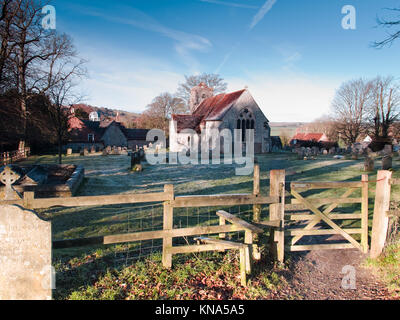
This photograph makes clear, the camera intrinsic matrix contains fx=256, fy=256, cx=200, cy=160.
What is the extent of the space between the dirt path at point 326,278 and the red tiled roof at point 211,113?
96.8 ft

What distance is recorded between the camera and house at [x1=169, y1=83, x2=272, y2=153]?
34.4 meters

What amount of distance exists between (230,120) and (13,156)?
80.2ft

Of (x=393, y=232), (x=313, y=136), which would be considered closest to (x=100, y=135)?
(x=313, y=136)

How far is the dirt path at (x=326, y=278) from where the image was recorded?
404cm

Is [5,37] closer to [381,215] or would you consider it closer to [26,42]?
[26,42]

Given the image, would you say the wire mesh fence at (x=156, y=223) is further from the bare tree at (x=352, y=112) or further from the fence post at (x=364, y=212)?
the bare tree at (x=352, y=112)

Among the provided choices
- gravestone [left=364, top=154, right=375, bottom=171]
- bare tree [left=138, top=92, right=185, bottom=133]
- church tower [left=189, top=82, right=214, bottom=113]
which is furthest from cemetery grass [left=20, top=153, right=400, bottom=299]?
bare tree [left=138, top=92, right=185, bottom=133]

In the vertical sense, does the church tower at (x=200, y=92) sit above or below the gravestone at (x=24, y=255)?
above

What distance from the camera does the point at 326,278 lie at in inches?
179

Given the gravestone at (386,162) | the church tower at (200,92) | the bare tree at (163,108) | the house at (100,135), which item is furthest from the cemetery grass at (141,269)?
the bare tree at (163,108)

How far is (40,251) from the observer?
339 cm

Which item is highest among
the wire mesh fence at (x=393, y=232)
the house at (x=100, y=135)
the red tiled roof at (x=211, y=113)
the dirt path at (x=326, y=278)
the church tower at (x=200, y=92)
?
the church tower at (x=200, y=92)
